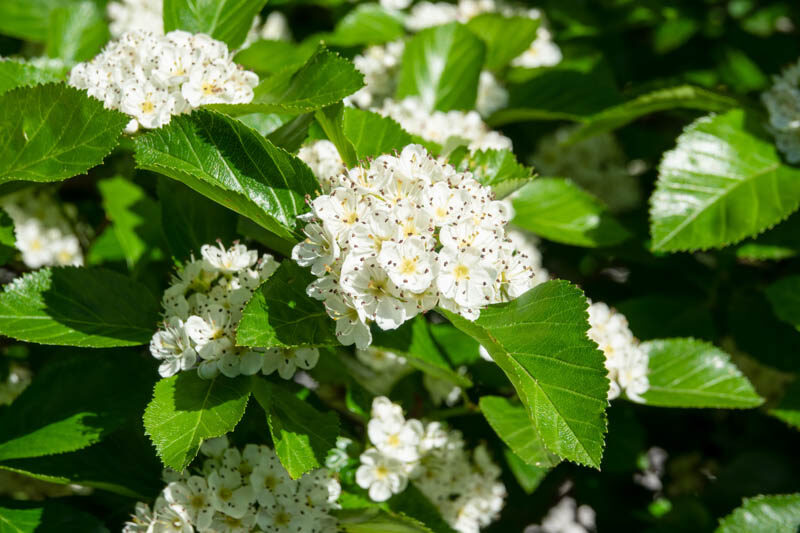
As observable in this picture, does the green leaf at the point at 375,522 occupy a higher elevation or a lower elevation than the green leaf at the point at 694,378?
higher

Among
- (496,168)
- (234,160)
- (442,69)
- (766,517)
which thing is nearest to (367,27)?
(442,69)

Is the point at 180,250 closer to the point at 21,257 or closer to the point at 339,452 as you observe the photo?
the point at 339,452

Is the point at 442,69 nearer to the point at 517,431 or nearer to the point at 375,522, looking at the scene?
the point at 517,431

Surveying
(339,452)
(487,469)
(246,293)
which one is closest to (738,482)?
(487,469)

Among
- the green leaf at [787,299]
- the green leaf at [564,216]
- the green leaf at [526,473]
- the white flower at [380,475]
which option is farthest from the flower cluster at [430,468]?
the green leaf at [787,299]

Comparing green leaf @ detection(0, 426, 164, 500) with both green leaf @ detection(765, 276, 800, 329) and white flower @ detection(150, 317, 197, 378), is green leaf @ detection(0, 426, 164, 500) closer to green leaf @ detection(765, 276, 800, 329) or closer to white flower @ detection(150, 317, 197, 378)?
white flower @ detection(150, 317, 197, 378)

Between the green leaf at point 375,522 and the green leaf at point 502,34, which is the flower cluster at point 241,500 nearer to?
the green leaf at point 375,522
